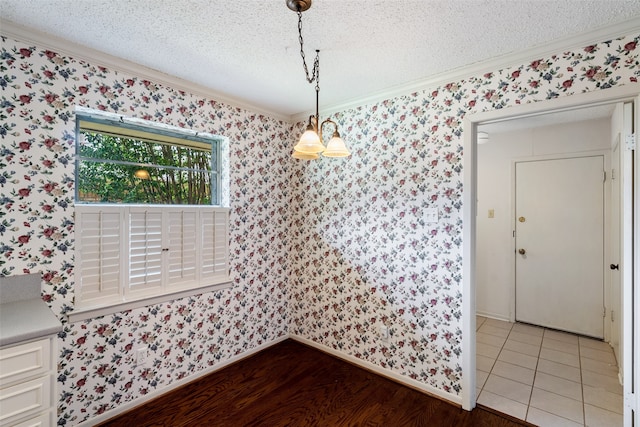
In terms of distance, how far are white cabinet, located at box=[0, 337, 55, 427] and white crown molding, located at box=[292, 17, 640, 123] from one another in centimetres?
269

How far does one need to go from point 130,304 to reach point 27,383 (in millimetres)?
826

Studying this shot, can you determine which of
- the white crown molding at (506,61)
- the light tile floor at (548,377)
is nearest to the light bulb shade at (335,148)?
the white crown molding at (506,61)

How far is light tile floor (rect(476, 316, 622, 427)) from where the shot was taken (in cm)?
217

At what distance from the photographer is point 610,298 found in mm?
3242

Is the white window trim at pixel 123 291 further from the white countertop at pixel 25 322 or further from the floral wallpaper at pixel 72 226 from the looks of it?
the white countertop at pixel 25 322

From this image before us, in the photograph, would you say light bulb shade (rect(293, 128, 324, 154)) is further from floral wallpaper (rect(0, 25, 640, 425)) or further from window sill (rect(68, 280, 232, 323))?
window sill (rect(68, 280, 232, 323))

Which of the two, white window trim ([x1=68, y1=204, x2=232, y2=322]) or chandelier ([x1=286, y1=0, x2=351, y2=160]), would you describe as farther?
white window trim ([x1=68, y1=204, x2=232, y2=322])

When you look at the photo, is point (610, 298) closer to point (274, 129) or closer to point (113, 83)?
point (274, 129)

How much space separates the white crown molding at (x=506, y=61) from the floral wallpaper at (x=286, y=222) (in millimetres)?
43

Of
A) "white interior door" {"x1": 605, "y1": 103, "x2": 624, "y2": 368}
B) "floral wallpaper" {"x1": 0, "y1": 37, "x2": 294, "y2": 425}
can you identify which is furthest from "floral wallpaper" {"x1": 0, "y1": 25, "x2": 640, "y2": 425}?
"white interior door" {"x1": 605, "y1": 103, "x2": 624, "y2": 368}

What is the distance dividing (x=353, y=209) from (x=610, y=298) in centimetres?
Answer: 292

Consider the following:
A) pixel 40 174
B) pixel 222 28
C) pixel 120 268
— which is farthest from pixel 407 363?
pixel 40 174

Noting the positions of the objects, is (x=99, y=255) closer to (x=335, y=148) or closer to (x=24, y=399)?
(x=24, y=399)

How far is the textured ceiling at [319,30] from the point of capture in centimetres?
156
